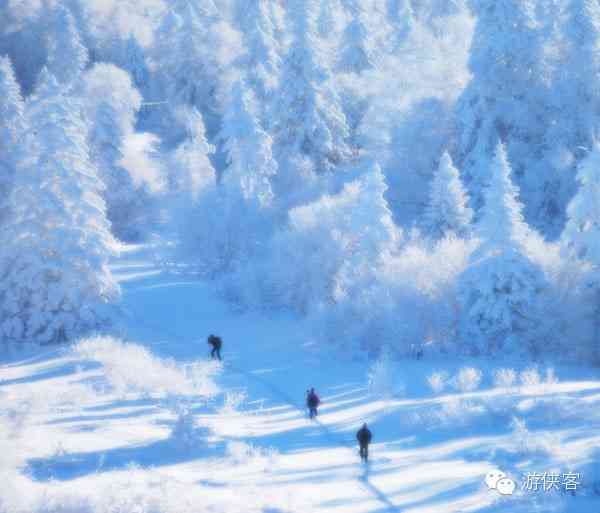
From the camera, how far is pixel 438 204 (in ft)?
109

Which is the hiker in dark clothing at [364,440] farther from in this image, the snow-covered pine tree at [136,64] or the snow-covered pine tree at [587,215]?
the snow-covered pine tree at [136,64]

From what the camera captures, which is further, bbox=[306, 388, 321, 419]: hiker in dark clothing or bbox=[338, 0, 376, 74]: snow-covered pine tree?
bbox=[338, 0, 376, 74]: snow-covered pine tree

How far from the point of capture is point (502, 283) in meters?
25.6

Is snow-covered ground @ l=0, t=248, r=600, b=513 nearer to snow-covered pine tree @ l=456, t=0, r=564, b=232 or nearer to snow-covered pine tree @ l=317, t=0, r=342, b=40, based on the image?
snow-covered pine tree @ l=456, t=0, r=564, b=232

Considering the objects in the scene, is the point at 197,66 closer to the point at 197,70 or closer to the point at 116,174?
the point at 197,70

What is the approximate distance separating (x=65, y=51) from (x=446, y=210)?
159ft

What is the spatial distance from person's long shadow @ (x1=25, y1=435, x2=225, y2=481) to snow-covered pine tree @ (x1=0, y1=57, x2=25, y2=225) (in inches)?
1122

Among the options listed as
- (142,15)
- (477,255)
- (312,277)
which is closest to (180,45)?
(142,15)

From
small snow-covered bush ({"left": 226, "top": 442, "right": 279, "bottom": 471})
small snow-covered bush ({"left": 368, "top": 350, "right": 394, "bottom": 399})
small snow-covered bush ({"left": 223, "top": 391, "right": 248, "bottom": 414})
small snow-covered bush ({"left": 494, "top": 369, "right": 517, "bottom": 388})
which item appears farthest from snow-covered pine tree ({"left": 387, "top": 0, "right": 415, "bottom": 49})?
small snow-covered bush ({"left": 226, "top": 442, "right": 279, "bottom": 471})

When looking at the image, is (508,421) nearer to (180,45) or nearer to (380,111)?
(380,111)

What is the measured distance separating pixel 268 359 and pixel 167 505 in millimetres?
16634

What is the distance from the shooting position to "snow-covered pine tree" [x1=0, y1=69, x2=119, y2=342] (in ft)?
94.2

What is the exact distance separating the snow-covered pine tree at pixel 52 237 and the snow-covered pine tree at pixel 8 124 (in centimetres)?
1150

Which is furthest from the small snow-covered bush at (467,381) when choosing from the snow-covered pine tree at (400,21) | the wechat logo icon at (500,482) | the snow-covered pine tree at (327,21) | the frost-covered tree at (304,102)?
the snow-covered pine tree at (327,21)
